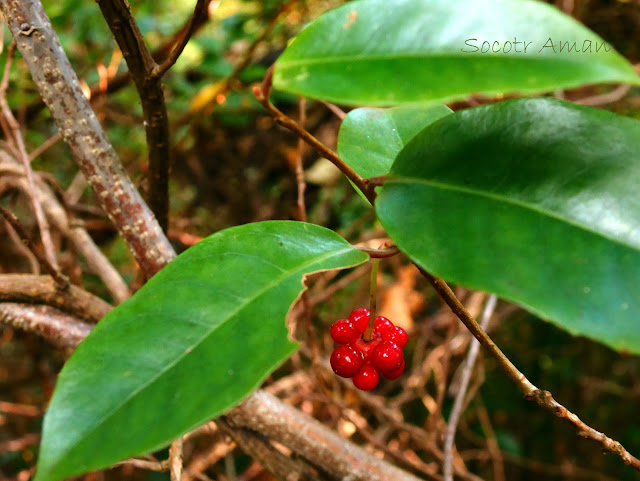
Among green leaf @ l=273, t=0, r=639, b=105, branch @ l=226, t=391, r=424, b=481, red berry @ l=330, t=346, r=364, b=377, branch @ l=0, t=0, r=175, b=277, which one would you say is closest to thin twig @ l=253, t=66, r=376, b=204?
green leaf @ l=273, t=0, r=639, b=105

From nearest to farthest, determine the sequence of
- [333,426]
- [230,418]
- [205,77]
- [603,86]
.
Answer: [230,418], [333,426], [603,86], [205,77]

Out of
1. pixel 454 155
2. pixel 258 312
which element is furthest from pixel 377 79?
pixel 258 312

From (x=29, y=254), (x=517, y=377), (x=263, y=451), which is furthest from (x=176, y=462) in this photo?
(x=29, y=254)

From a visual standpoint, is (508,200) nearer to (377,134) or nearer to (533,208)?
(533,208)

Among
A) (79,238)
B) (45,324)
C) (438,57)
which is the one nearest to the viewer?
(438,57)

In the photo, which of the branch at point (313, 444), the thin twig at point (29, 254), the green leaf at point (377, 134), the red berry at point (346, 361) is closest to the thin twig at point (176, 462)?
the branch at point (313, 444)

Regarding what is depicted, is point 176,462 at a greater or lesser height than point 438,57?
lesser

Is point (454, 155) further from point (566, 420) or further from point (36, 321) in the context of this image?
point (36, 321)
